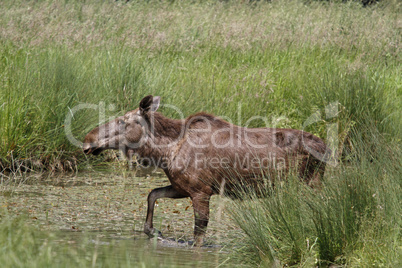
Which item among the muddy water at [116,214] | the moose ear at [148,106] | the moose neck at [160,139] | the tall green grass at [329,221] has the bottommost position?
the muddy water at [116,214]

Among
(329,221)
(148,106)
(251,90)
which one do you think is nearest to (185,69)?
(251,90)

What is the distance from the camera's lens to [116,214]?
25.8 feet

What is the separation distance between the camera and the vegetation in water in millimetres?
5535

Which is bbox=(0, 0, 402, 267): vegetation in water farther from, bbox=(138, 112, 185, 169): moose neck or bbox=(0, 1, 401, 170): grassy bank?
bbox=(138, 112, 185, 169): moose neck


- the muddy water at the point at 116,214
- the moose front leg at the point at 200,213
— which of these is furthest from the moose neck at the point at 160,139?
the muddy water at the point at 116,214

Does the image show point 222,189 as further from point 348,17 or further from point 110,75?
point 348,17

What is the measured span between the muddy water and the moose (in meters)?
0.32

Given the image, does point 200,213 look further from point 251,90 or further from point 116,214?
point 251,90

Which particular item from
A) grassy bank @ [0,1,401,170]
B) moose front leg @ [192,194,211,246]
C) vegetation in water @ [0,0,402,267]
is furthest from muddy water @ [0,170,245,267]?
grassy bank @ [0,1,401,170]

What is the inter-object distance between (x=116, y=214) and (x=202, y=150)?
148 cm

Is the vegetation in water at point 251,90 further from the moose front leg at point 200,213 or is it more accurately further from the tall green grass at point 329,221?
the moose front leg at point 200,213

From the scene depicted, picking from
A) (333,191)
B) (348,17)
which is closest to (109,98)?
(333,191)

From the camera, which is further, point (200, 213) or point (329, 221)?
point (200, 213)

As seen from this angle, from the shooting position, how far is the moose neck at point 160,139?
7562 millimetres
